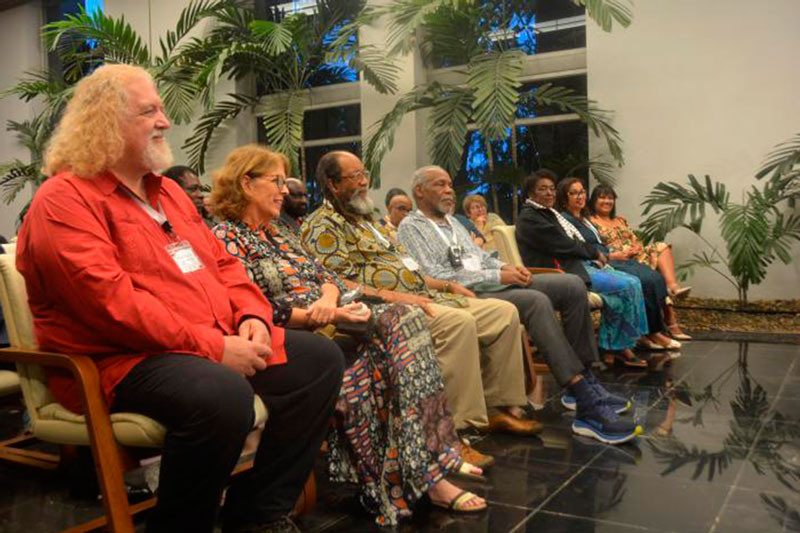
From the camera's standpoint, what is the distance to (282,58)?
302 inches

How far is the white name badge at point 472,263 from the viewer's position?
3506mm

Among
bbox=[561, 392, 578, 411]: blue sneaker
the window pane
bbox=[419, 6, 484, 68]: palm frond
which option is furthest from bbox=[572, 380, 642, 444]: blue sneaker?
the window pane

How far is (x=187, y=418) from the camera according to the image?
165cm

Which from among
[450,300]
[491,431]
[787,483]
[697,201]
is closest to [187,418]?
[450,300]

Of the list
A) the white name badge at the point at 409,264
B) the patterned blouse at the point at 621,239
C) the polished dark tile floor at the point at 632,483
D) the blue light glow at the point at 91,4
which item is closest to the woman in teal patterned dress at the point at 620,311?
the patterned blouse at the point at 621,239

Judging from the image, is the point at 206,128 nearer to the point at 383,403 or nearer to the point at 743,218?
the point at 743,218

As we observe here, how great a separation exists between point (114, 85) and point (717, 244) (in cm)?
614

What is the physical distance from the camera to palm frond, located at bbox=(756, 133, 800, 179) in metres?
5.96

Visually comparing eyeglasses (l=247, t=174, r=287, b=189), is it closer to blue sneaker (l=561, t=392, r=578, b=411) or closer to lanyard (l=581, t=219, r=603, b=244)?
blue sneaker (l=561, t=392, r=578, b=411)

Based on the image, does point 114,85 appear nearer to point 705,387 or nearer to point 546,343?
point 546,343

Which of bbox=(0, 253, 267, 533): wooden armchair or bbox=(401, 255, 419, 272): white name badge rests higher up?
bbox=(401, 255, 419, 272): white name badge

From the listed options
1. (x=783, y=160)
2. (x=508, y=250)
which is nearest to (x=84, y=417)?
(x=508, y=250)

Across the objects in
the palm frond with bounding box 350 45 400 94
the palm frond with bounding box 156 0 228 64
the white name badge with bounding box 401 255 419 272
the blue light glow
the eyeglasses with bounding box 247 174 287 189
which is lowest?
the white name badge with bounding box 401 255 419 272

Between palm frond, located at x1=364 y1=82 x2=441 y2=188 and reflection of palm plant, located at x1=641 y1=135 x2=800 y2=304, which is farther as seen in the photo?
palm frond, located at x1=364 y1=82 x2=441 y2=188
